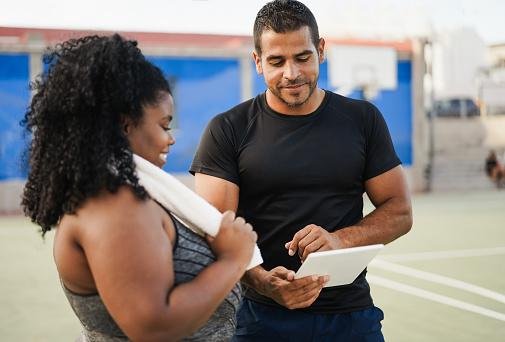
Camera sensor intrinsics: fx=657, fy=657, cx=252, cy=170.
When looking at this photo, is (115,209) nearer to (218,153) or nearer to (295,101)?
(218,153)

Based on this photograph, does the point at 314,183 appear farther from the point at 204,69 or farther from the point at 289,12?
the point at 204,69

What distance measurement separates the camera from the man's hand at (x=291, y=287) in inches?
80.4

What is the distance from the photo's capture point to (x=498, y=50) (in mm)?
35406

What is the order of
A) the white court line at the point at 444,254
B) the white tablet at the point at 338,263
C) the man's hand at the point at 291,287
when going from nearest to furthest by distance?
the white tablet at the point at 338,263 < the man's hand at the point at 291,287 < the white court line at the point at 444,254

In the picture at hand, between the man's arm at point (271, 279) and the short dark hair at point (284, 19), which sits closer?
the man's arm at point (271, 279)

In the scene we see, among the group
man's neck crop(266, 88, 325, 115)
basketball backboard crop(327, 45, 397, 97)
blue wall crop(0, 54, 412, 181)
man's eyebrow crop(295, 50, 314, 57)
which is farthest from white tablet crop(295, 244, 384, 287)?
basketball backboard crop(327, 45, 397, 97)

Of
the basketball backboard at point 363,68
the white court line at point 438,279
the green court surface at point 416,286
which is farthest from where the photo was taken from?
the basketball backboard at point 363,68

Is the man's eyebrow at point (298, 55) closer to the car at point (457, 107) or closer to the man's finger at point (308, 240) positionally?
the man's finger at point (308, 240)

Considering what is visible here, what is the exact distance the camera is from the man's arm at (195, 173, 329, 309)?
2.06 m

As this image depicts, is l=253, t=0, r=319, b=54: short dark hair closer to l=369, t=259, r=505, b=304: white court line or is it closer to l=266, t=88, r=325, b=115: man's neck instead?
l=266, t=88, r=325, b=115: man's neck

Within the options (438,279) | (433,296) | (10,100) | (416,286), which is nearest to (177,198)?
(433,296)

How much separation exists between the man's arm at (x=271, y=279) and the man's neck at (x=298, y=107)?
0.34m

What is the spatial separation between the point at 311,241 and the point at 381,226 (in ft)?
1.21

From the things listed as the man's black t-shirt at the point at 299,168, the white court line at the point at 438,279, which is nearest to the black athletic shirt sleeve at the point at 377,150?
the man's black t-shirt at the point at 299,168
